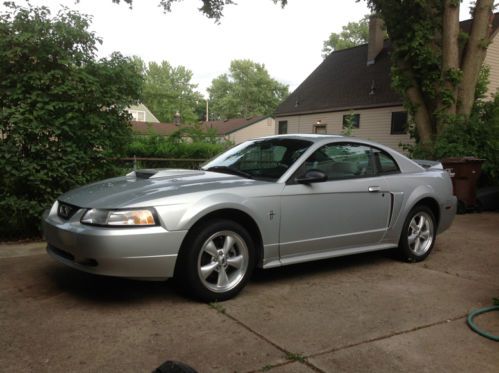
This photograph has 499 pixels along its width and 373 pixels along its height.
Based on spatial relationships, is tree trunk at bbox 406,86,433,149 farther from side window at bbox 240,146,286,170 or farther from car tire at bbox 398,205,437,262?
side window at bbox 240,146,286,170

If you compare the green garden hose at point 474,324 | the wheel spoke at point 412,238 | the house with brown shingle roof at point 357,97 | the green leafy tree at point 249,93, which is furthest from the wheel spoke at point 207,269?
the green leafy tree at point 249,93

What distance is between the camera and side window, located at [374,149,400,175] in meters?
5.33

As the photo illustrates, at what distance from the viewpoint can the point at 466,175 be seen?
31.2 feet

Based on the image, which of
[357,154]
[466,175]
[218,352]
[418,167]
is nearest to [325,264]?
[357,154]

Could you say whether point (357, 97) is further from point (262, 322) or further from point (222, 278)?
point (262, 322)

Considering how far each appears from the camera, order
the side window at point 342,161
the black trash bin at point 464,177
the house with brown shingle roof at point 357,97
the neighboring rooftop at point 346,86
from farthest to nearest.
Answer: the neighboring rooftop at point 346,86, the house with brown shingle roof at point 357,97, the black trash bin at point 464,177, the side window at point 342,161

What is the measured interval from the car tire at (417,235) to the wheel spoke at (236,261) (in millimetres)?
2291

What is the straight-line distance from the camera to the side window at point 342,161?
4.74 m

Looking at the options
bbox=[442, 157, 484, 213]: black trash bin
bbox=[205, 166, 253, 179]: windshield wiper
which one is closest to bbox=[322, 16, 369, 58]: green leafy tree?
bbox=[442, 157, 484, 213]: black trash bin

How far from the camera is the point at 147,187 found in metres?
4.04

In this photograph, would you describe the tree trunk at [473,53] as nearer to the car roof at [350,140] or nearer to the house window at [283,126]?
the car roof at [350,140]

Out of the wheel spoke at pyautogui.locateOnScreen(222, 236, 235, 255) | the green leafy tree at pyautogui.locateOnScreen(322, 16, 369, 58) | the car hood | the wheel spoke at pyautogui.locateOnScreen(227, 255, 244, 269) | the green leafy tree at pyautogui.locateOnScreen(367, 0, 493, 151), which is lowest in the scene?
the wheel spoke at pyautogui.locateOnScreen(227, 255, 244, 269)

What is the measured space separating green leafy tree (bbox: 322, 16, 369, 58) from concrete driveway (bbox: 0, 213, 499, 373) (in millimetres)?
55524

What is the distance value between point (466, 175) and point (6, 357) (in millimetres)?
8952
